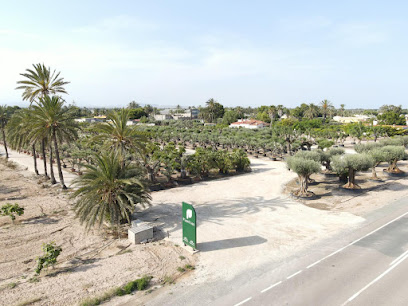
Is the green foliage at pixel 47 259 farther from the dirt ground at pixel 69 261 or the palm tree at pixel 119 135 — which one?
the palm tree at pixel 119 135

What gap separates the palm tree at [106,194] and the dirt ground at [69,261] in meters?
1.44

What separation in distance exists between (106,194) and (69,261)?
4.01 m

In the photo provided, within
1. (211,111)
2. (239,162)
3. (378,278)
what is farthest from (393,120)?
(378,278)

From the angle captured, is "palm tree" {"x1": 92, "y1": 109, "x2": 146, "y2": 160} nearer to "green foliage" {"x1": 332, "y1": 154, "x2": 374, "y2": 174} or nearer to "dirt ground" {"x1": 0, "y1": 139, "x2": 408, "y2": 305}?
"dirt ground" {"x1": 0, "y1": 139, "x2": 408, "y2": 305}

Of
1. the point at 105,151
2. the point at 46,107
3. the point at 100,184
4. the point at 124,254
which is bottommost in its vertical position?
the point at 124,254

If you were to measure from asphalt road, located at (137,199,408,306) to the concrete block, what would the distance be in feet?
16.2

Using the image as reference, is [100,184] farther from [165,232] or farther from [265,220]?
[265,220]

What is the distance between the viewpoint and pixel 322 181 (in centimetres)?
2938

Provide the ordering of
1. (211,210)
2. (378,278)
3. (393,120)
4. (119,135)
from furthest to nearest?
(393,120), (211,210), (119,135), (378,278)

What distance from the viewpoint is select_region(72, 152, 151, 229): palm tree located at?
15.8 m

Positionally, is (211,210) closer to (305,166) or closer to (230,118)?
(305,166)

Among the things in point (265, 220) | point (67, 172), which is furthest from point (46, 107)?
point (265, 220)

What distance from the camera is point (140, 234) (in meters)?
15.4

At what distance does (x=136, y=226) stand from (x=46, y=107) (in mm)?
16142
